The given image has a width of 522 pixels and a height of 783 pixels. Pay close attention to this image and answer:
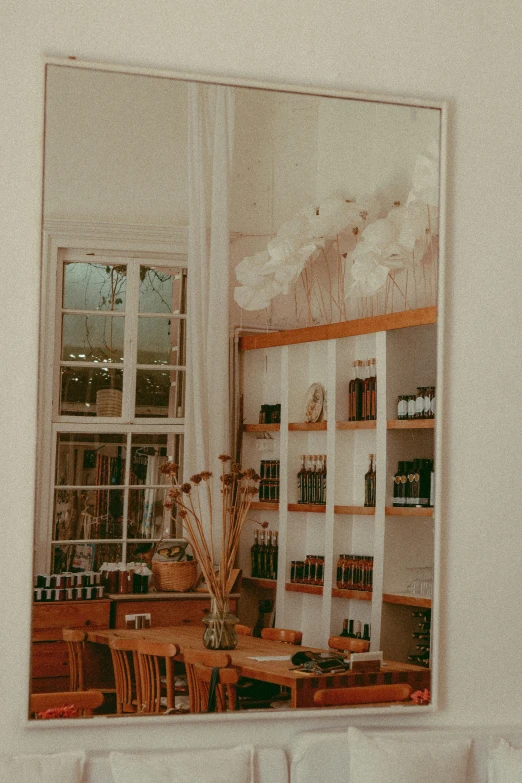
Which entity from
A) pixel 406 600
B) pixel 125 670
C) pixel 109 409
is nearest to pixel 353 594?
pixel 406 600

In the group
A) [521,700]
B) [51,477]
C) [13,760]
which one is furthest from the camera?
[521,700]

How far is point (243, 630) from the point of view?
274cm

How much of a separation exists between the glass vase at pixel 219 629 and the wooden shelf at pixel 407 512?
584 mm

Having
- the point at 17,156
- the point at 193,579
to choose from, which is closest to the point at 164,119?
the point at 17,156

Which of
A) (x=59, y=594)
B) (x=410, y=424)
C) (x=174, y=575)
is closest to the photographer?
(x=59, y=594)

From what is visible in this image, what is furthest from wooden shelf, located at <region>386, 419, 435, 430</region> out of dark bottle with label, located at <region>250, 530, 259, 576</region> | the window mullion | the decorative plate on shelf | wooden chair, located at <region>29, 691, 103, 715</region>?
wooden chair, located at <region>29, 691, 103, 715</region>

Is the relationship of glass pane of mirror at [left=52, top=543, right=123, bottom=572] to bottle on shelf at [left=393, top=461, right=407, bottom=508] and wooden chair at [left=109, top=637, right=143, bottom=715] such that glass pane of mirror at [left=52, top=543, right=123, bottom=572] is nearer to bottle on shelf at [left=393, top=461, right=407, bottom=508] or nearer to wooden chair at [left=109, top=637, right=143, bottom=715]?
wooden chair at [left=109, top=637, right=143, bottom=715]

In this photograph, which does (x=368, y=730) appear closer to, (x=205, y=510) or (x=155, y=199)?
(x=205, y=510)

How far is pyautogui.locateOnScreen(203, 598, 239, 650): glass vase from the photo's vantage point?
2.70 metres

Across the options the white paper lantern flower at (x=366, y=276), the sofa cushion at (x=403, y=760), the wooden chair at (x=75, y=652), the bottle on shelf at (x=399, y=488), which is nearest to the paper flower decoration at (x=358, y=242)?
the white paper lantern flower at (x=366, y=276)

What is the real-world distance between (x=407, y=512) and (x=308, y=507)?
33cm

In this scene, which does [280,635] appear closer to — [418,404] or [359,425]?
[359,425]

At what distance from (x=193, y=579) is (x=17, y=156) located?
138 cm

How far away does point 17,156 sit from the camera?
2689 mm
